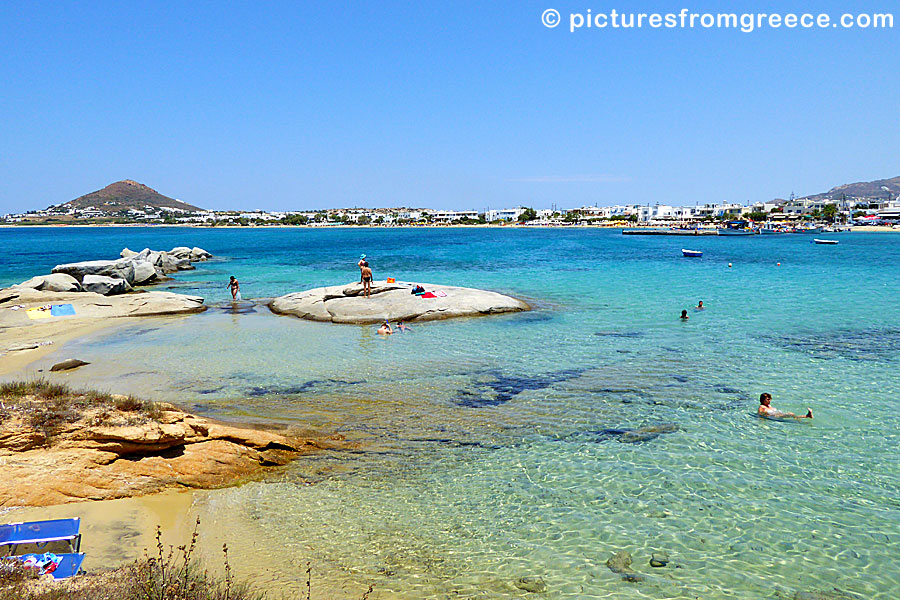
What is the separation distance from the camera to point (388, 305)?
24.7 meters

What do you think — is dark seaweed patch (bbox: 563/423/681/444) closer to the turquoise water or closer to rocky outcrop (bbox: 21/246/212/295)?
the turquoise water

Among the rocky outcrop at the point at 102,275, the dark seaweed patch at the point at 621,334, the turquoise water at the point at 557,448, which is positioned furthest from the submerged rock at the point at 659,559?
the rocky outcrop at the point at 102,275

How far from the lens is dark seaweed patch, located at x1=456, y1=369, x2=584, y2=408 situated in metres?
13.3

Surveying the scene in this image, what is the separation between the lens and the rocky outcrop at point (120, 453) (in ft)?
27.0

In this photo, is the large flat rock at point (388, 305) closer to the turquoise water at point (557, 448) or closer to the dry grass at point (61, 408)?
the turquoise water at point (557, 448)

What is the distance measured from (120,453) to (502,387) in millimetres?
8743

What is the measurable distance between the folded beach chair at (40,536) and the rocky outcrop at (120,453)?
1.33 metres

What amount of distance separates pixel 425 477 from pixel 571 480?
8.22 ft

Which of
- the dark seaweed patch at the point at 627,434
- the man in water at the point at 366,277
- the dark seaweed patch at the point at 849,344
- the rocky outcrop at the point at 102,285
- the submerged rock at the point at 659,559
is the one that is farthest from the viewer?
the rocky outcrop at the point at 102,285

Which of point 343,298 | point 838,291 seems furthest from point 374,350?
point 838,291

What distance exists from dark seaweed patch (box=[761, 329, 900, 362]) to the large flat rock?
11326 mm

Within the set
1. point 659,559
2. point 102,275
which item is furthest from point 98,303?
point 659,559

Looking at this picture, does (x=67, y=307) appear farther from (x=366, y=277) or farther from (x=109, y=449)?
(x=109, y=449)

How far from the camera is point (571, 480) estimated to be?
30.5ft
